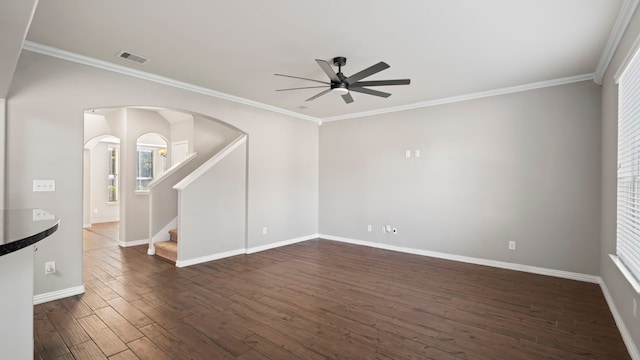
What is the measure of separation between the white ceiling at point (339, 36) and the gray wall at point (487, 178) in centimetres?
57

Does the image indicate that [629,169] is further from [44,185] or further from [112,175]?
[112,175]

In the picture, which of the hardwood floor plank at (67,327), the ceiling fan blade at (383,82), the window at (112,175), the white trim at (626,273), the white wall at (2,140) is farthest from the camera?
the window at (112,175)

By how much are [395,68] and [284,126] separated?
111 inches

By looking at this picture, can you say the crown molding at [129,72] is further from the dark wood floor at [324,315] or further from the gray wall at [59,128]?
the dark wood floor at [324,315]

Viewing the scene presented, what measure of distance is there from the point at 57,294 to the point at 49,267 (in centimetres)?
31

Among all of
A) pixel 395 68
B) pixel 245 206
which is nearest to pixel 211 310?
pixel 245 206

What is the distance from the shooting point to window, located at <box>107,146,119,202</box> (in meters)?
9.27

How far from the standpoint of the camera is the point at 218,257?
4898mm

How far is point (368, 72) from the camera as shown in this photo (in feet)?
9.46

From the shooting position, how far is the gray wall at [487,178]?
3.93 metres

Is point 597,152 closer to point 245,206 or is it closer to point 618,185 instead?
point 618,185

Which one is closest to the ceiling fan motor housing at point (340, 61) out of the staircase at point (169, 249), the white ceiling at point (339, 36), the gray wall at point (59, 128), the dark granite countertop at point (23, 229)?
the white ceiling at point (339, 36)

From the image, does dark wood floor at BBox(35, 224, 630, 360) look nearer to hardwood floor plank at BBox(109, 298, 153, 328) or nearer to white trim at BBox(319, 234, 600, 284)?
hardwood floor plank at BBox(109, 298, 153, 328)

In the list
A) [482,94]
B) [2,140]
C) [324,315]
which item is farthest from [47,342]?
[482,94]
